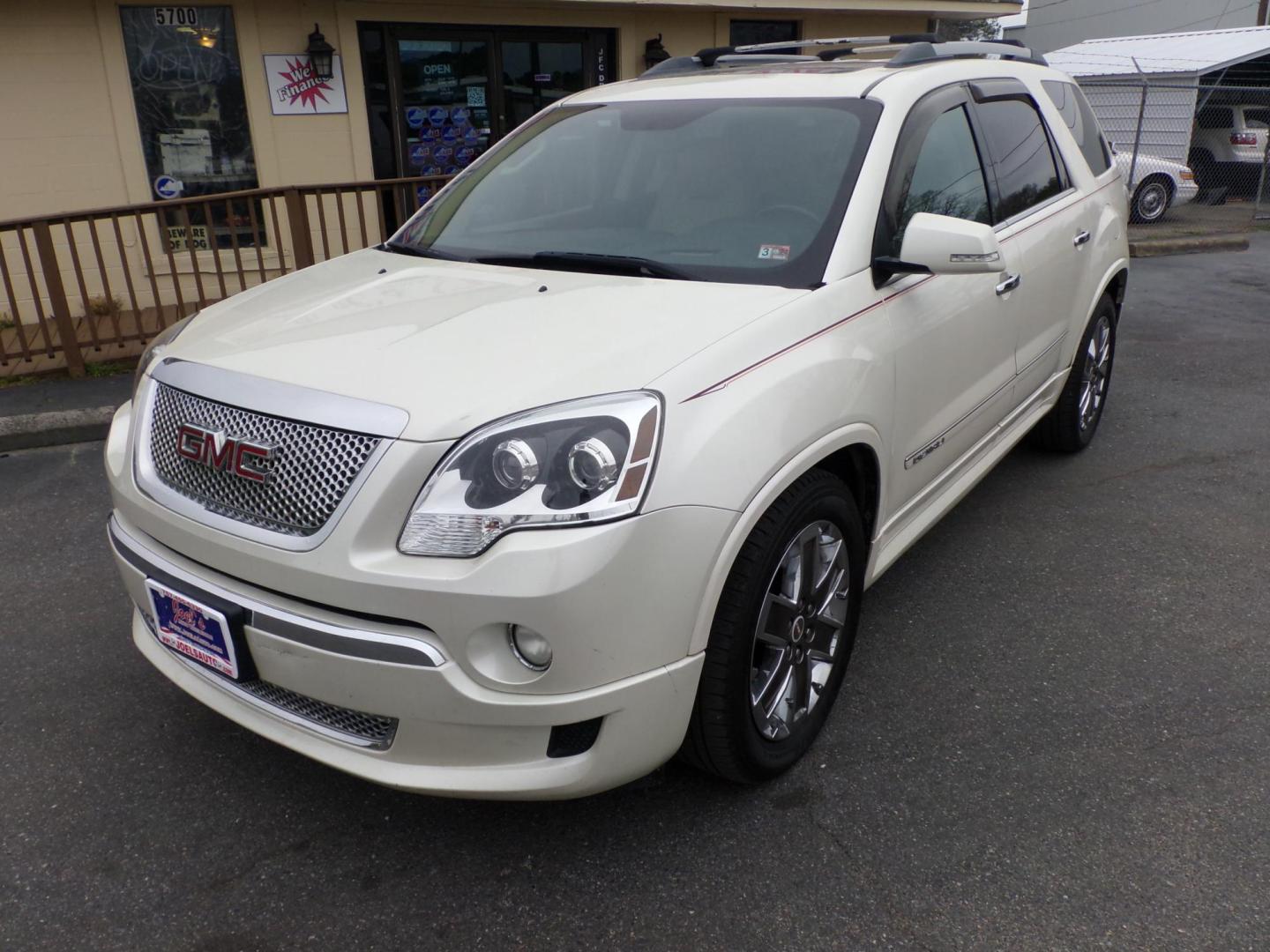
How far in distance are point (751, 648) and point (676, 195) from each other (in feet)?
4.84

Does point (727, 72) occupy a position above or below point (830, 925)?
above

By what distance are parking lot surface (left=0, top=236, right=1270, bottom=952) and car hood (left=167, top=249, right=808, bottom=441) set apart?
1110 millimetres

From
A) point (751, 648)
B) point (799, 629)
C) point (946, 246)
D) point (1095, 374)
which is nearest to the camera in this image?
point (751, 648)

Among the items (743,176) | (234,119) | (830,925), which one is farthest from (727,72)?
(234,119)

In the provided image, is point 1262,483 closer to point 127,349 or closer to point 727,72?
point 727,72

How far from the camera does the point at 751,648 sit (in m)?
2.30

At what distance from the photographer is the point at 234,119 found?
28.5ft

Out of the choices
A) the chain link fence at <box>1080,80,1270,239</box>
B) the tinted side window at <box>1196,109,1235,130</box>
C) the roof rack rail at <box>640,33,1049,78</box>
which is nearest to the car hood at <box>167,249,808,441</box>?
the roof rack rail at <box>640,33,1049,78</box>

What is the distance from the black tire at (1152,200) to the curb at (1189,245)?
1.78 meters

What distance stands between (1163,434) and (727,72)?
10.7 ft

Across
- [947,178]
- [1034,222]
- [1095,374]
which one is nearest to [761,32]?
[1095,374]

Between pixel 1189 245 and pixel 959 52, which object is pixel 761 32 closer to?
pixel 1189 245

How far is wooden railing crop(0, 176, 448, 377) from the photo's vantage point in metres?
6.14

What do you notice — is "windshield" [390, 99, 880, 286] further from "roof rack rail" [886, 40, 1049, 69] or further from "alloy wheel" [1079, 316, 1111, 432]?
"alloy wheel" [1079, 316, 1111, 432]
